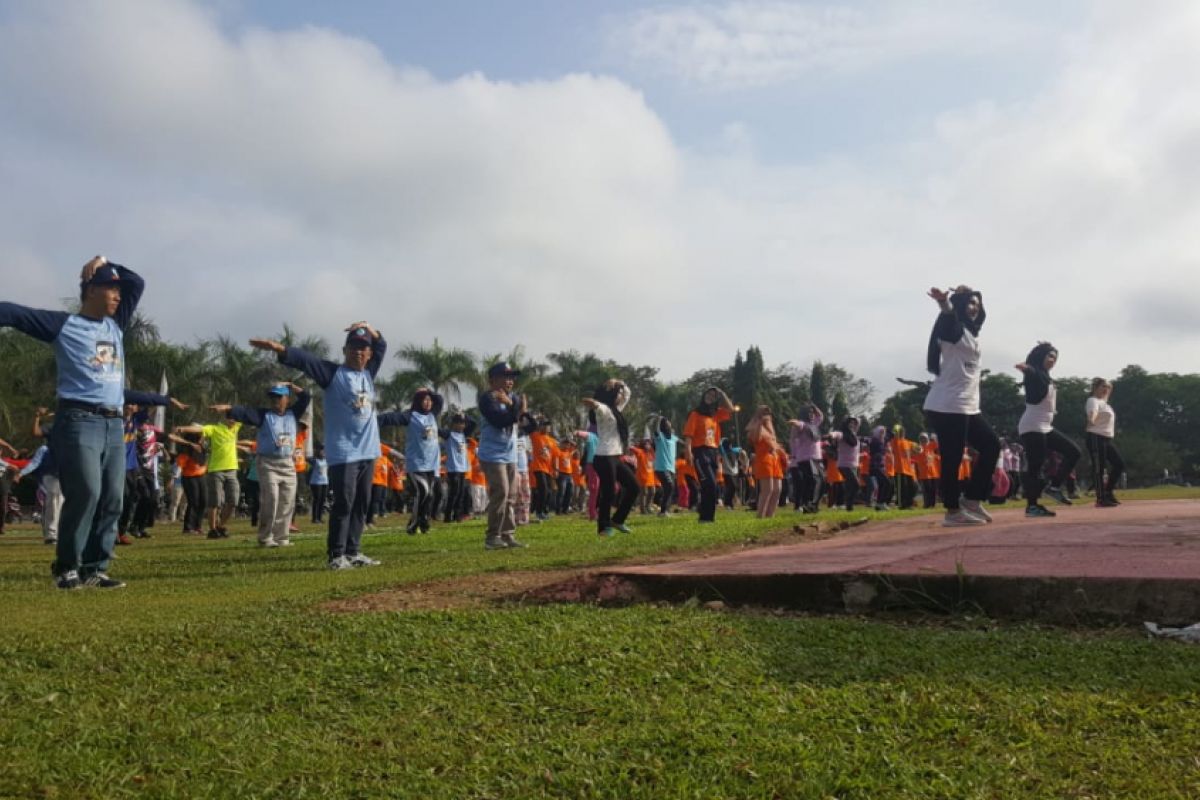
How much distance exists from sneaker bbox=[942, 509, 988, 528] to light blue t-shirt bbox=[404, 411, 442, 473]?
329 inches

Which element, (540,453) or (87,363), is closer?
(87,363)

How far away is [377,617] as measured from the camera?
14.3 feet

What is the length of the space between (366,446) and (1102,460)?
30.1ft

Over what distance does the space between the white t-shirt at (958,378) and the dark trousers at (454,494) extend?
10.6 m

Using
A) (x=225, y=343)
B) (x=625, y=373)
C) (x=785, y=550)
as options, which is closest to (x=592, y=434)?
(x=785, y=550)

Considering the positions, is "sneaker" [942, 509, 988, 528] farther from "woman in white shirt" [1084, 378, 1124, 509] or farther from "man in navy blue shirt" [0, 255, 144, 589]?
"man in navy blue shirt" [0, 255, 144, 589]

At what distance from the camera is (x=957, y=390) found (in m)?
8.59

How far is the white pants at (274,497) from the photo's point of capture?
11727 millimetres

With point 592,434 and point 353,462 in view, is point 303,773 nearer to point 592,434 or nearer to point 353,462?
point 353,462

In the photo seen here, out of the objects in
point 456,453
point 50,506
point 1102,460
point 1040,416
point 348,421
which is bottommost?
point 50,506

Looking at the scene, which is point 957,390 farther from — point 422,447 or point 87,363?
point 422,447

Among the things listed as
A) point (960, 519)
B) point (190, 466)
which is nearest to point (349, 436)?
point (960, 519)

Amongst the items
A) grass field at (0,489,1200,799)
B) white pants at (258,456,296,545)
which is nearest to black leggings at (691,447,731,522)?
white pants at (258,456,296,545)

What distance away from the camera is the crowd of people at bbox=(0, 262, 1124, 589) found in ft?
21.6
